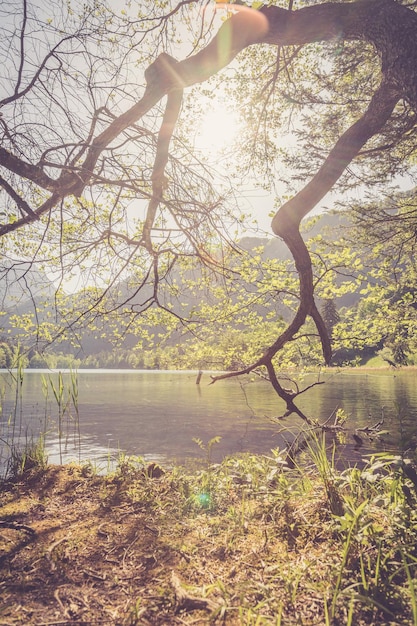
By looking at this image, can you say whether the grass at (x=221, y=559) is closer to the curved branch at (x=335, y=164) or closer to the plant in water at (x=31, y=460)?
the plant in water at (x=31, y=460)

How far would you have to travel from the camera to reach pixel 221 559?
93.1 inches

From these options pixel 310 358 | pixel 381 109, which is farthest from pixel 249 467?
pixel 381 109

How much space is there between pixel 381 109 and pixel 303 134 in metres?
3.91

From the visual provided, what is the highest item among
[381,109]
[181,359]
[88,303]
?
[381,109]

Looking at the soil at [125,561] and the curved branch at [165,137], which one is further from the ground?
the curved branch at [165,137]

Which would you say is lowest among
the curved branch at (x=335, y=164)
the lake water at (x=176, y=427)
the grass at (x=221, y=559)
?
the lake water at (x=176, y=427)

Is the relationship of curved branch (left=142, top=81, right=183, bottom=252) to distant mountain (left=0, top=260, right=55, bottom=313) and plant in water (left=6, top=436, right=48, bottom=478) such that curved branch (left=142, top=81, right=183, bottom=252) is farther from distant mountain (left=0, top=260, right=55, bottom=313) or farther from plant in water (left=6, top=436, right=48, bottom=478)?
plant in water (left=6, top=436, right=48, bottom=478)

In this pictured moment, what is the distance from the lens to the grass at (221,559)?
5.65 ft

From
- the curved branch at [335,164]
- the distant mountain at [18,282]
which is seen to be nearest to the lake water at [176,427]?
the distant mountain at [18,282]

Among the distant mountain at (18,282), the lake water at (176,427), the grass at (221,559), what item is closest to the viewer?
the grass at (221,559)

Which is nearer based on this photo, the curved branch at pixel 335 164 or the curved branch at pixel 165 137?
the curved branch at pixel 335 164

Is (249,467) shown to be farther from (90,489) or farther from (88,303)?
(88,303)

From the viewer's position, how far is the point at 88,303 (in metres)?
4.59

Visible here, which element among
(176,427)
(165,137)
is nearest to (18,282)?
(165,137)
